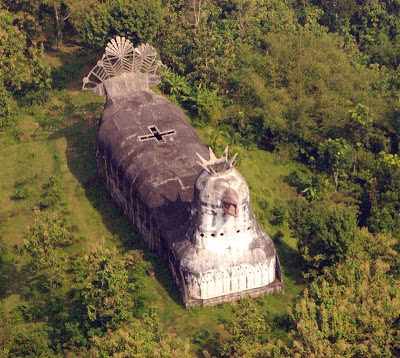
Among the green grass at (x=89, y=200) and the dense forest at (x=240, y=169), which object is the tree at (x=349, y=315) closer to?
the dense forest at (x=240, y=169)

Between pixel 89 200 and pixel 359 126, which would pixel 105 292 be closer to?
pixel 89 200

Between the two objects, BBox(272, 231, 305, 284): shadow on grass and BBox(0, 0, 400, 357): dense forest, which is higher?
BBox(0, 0, 400, 357): dense forest

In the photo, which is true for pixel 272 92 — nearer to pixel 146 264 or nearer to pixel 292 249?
pixel 292 249

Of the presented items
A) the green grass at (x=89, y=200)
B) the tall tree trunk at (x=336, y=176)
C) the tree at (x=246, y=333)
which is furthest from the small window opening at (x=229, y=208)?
the tall tree trunk at (x=336, y=176)

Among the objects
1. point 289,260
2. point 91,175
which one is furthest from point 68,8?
point 289,260

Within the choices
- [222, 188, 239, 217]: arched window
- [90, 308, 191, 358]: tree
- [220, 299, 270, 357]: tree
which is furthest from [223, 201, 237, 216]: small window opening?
[90, 308, 191, 358]: tree

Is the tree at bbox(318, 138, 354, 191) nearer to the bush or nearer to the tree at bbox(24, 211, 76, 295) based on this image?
the bush
